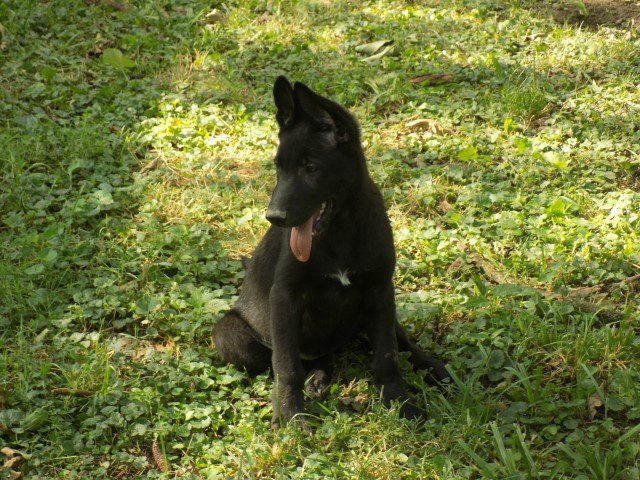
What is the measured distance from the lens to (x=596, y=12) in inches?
328

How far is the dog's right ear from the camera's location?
3.89 metres

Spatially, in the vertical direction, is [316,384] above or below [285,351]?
below

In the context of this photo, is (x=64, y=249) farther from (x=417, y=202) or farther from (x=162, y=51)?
(x=162, y=51)

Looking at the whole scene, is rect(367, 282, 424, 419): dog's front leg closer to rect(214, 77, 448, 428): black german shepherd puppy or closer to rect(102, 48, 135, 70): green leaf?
rect(214, 77, 448, 428): black german shepherd puppy

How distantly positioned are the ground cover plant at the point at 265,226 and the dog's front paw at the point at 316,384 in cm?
7

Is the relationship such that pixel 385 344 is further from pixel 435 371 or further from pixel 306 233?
pixel 306 233

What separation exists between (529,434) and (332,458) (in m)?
0.91

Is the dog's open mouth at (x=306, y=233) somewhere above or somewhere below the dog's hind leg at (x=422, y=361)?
above

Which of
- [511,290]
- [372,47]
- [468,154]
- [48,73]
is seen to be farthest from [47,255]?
[372,47]

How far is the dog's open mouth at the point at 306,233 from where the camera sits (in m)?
3.88

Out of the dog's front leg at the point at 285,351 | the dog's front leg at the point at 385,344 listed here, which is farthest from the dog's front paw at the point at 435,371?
the dog's front leg at the point at 285,351

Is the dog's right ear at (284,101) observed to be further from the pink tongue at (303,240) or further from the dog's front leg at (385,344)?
the dog's front leg at (385,344)

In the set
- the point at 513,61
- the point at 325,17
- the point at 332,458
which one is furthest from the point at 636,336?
the point at 325,17

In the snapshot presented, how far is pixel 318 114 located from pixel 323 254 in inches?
26.3
